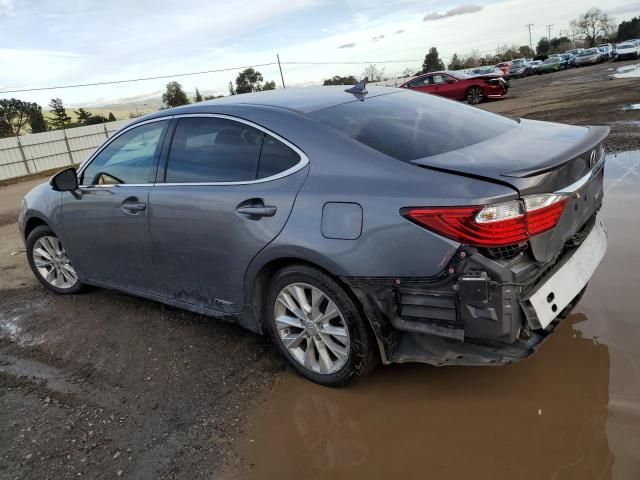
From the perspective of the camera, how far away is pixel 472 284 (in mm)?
2375

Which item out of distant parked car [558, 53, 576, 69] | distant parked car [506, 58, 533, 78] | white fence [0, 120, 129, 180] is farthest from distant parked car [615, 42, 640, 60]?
white fence [0, 120, 129, 180]

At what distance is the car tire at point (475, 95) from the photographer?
2081 centimetres

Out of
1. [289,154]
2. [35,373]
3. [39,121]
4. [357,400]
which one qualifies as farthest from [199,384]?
[39,121]

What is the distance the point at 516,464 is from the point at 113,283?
130 inches

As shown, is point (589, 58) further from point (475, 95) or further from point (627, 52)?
point (475, 95)

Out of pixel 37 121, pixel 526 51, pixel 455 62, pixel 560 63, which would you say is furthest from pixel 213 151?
pixel 526 51

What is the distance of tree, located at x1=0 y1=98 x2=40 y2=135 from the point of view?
3244 centimetres

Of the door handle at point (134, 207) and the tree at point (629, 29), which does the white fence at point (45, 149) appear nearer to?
the door handle at point (134, 207)

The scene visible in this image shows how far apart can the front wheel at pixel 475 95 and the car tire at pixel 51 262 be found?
18668 millimetres

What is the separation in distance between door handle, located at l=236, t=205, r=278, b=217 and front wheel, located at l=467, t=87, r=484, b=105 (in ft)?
63.9

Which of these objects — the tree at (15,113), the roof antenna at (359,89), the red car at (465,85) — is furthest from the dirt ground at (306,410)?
the tree at (15,113)

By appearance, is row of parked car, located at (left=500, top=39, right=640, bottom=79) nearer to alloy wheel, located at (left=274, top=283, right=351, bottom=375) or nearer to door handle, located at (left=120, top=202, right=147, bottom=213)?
door handle, located at (left=120, top=202, right=147, bottom=213)

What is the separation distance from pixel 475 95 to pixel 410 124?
1937cm

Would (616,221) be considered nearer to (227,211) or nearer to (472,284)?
(472,284)
